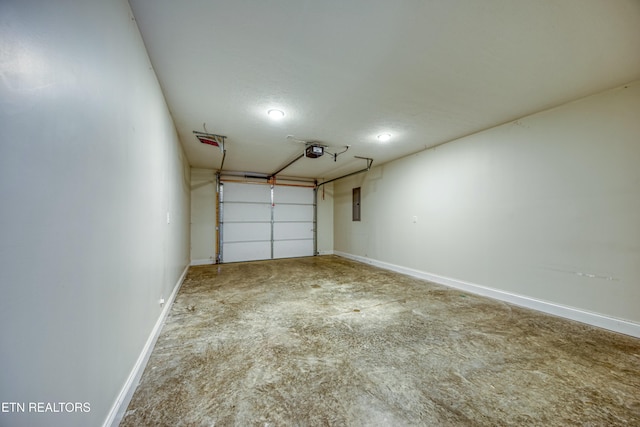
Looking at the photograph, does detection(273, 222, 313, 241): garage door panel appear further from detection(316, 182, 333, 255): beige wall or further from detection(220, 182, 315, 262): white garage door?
detection(316, 182, 333, 255): beige wall

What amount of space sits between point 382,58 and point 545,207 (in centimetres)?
286

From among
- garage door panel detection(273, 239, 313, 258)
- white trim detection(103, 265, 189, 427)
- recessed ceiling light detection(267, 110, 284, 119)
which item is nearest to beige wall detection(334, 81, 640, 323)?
recessed ceiling light detection(267, 110, 284, 119)

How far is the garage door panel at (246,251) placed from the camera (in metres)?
6.54

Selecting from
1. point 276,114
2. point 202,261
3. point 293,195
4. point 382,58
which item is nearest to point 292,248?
point 293,195

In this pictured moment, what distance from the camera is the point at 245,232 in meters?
6.73

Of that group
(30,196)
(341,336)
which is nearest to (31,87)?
(30,196)

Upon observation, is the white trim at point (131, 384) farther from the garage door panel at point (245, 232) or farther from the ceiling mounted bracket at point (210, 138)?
the garage door panel at point (245, 232)

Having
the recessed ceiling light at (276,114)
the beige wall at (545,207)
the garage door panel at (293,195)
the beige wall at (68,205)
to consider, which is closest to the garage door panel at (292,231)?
the garage door panel at (293,195)

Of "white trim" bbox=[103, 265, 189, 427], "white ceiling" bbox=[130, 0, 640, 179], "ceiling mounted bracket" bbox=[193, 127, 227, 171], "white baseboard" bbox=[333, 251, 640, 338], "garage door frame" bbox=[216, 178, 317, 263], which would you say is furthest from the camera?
"garage door frame" bbox=[216, 178, 317, 263]

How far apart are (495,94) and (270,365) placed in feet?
11.5

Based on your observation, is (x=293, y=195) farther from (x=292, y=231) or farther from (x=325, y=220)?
(x=325, y=220)

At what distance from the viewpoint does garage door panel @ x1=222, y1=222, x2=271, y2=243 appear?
21.5 feet

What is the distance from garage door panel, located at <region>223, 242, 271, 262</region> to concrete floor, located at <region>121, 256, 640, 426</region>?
3434 millimetres

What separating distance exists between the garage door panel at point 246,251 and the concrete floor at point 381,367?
3.43 m
